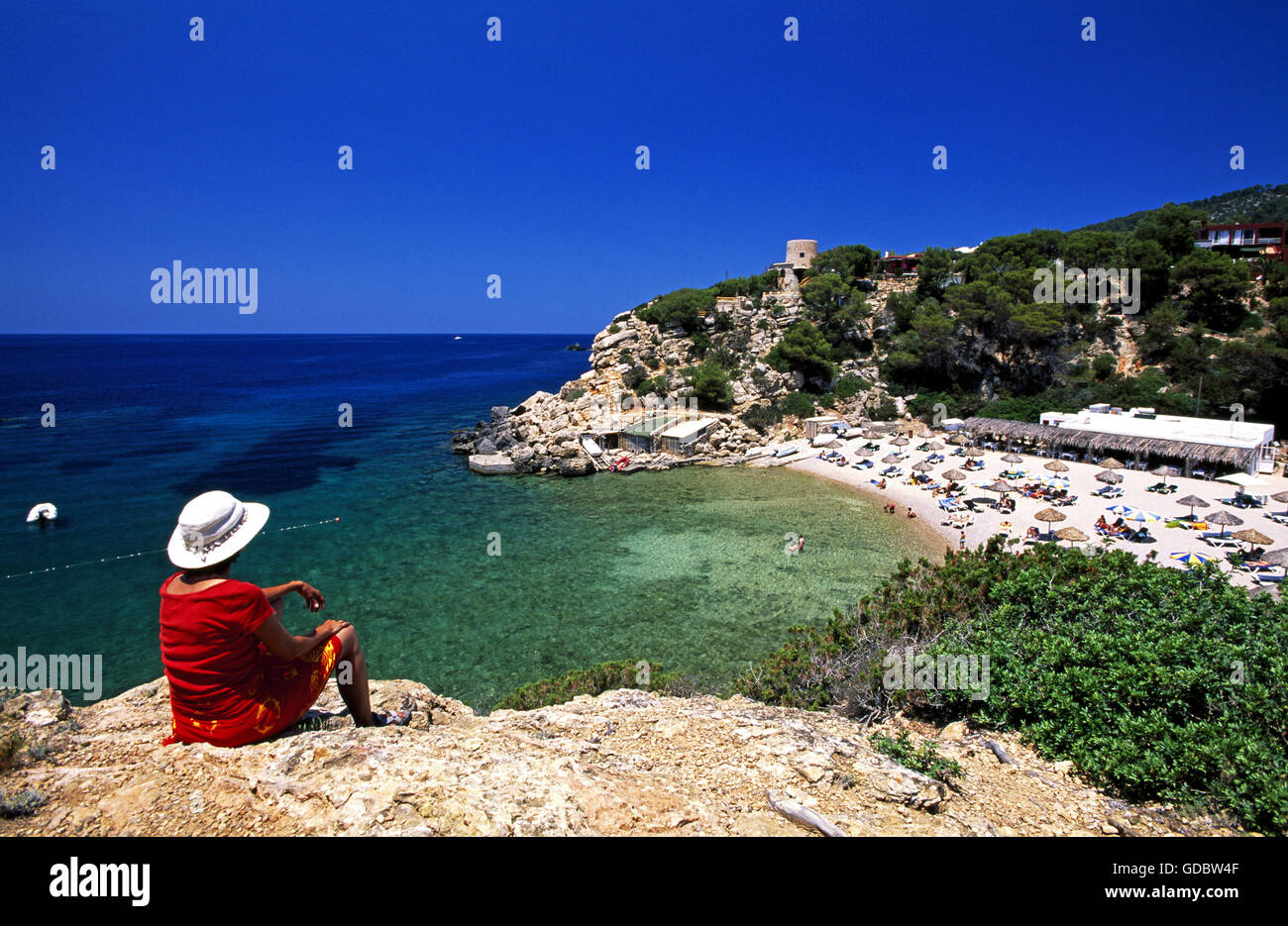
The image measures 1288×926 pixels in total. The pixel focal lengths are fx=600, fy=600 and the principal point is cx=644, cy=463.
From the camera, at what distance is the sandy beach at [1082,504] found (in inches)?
757

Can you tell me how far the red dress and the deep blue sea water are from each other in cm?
890

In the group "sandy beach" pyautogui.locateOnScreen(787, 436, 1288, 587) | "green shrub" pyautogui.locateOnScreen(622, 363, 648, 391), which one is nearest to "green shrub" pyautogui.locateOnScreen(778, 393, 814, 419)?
"sandy beach" pyautogui.locateOnScreen(787, 436, 1288, 587)

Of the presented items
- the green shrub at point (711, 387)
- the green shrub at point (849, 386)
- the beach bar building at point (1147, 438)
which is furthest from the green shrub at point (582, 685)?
the green shrub at point (849, 386)

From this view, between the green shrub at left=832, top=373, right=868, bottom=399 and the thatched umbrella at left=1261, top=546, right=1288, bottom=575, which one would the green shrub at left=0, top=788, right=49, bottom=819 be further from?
the green shrub at left=832, top=373, right=868, bottom=399

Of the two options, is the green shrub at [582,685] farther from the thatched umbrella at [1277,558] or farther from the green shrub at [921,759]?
the thatched umbrella at [1277,558]

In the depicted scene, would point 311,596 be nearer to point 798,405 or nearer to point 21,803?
point 21,803

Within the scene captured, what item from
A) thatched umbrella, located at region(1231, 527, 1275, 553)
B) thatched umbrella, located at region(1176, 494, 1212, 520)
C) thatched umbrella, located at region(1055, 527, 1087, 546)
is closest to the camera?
thatched umbrella, located at region(1231, 527, 1275, 553)

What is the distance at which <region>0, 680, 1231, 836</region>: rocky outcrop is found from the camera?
3.47 meters

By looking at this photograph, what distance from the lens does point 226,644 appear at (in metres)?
3.76

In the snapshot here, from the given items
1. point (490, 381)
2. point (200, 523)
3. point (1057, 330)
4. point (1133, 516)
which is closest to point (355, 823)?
point (200, 523)

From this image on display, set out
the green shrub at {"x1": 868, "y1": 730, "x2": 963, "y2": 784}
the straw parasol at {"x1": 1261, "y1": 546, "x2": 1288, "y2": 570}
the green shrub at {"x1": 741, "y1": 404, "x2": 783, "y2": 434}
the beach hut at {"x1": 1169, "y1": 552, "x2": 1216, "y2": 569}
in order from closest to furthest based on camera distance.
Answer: the green shrub at {"x1": 868, "y1": 730, "x2": 963, "y2": 784} < the straw parasol at {"x1": 1261, "y1": 546, "x2": 1288, "y2": 570} < the beach hut at {"x1": 1169, "y1": 552, "x2": 1216, "y2": 569} < the green shrub at {"x1": 741, "y1": 404, "x2": 783, "y2": 434}

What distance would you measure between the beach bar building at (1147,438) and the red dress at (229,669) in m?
33.5
